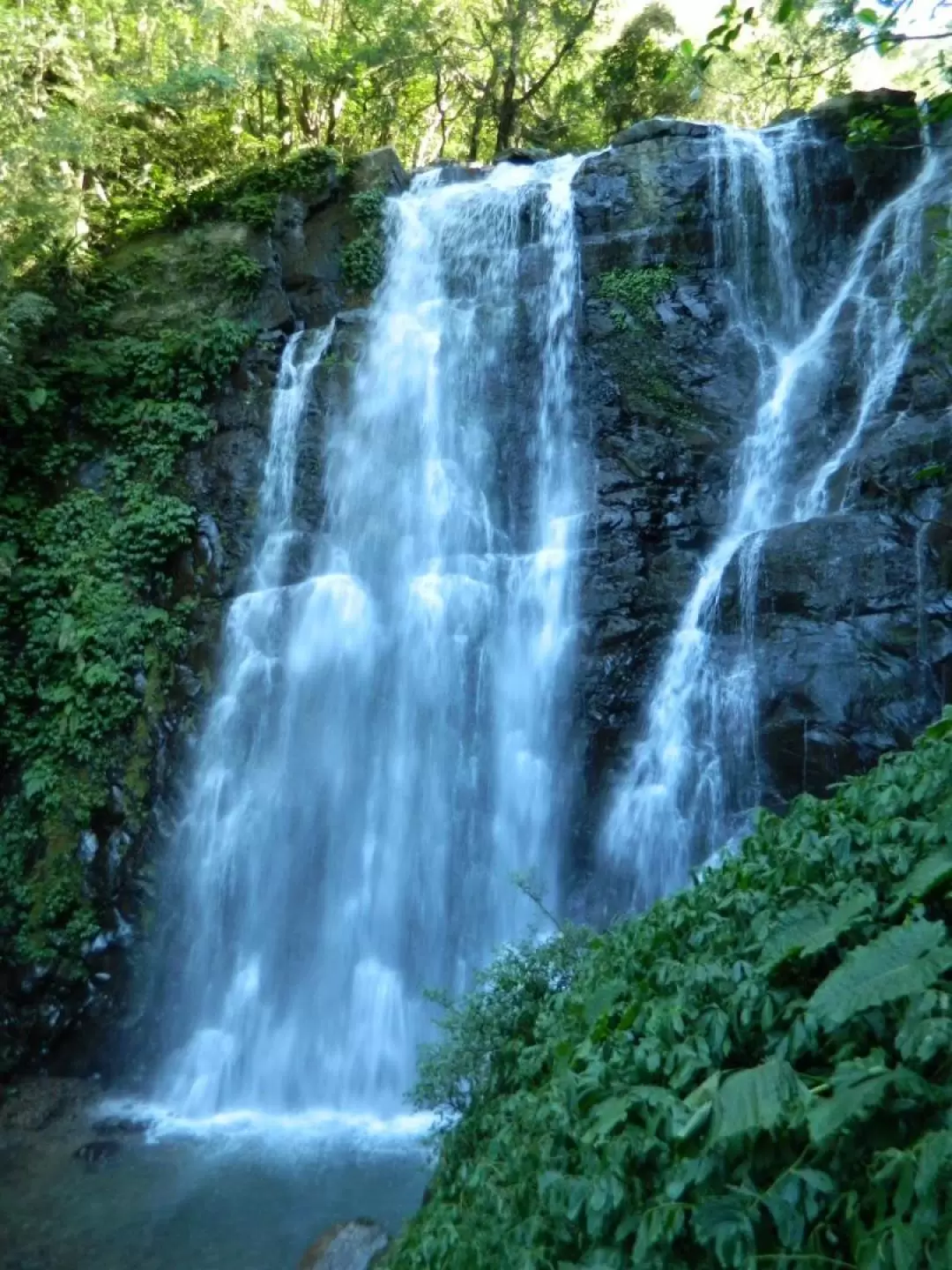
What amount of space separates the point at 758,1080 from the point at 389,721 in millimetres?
8807

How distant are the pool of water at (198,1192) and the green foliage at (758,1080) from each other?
2934 mm

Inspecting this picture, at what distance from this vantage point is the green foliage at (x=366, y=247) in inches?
605

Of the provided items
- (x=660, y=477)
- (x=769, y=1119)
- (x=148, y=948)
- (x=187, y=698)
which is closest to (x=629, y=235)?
(x=660, y=477)

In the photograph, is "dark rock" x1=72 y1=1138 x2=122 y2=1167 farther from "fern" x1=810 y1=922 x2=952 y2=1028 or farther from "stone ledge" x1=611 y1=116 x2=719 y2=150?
"stone ledge" x1=611 y1=116 x2=719 y2=150

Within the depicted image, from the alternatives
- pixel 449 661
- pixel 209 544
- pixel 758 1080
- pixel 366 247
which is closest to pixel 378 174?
pixel 366 247

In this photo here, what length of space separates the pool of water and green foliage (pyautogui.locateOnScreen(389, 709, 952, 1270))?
9.63 feet

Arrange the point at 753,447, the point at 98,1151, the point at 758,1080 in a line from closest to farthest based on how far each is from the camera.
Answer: the point at 758,1080
the point at 98,1151
the point at 753,447

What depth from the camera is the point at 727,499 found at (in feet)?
39.6

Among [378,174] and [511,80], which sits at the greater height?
[511,80]

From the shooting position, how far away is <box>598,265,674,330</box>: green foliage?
13.8 meters

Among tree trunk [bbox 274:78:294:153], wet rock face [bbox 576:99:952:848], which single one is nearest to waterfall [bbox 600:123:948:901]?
wet rock face [bbox 576:99:952:848]

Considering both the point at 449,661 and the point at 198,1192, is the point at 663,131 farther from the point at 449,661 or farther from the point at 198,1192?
the point at 198,1192

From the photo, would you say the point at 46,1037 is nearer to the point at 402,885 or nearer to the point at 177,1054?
the point at 177,1054

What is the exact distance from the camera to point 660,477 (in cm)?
1228
